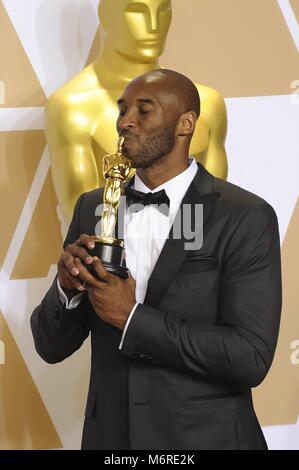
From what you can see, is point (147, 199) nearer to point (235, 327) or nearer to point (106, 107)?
point (235, 327)

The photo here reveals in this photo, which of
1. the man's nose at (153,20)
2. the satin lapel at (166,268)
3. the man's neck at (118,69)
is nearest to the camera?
the satin lapel at (166,268)

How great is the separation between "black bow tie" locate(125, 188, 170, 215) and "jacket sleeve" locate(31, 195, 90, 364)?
0.20 metres

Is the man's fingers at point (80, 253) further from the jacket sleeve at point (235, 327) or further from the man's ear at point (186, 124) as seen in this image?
the man's ear at point (186, 124)

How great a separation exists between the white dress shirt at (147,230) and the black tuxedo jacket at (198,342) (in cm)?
4

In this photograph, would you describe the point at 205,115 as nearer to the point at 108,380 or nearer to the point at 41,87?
the point at 41,87

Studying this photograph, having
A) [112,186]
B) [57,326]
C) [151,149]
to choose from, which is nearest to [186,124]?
[151,149]

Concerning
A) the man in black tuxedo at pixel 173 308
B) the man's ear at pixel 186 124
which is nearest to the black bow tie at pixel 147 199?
the man in black tuxedo at pixel 173 308

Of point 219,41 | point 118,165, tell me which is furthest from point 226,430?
point 219,41

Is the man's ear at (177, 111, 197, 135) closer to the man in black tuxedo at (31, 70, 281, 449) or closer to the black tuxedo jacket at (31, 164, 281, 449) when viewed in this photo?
the man in black tuxedo at (31, 70, 281, 449)

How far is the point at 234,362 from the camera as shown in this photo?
4.50ft

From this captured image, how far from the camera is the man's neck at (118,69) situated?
2262 millimetres

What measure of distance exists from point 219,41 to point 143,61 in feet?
1.61

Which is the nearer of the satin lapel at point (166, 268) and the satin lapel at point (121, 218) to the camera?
the satin lapel at point (166, 268)

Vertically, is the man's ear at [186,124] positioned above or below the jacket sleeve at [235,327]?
above
